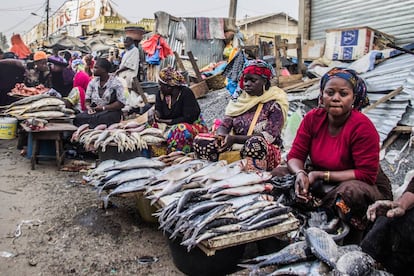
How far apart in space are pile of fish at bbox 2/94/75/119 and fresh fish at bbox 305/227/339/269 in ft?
18.1

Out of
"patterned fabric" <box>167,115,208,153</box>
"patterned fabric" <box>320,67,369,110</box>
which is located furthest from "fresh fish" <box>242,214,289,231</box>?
"patterned fabric" <box>167,115,208,153</box>

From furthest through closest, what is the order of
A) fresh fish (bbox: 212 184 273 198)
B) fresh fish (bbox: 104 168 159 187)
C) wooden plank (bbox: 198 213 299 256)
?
fresh fish (bbox: 104 168 159 187)
fresh fish (bbox: 212 184 273 198)
wooden plank (bbox: 198 213 299 256)

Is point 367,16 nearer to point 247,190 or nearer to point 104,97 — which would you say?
point 104,97

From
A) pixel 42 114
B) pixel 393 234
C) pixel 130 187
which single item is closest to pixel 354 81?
pixel 393 234

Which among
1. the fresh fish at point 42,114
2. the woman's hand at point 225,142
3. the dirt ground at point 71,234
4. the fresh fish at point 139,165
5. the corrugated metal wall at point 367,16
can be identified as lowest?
the dirt ground at point 71,234

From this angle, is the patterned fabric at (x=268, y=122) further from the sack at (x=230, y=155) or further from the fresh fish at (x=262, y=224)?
the fresh fish at (x=262, y=224)

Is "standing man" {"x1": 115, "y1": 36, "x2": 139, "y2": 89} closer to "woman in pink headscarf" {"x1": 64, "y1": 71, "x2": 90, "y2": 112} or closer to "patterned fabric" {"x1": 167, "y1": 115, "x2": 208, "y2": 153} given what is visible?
"woman in pink headscarf" {"x1": 64, "y1": 71, "x2": 90, "y2": 112}

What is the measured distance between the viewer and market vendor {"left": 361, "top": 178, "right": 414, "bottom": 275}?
7.01 ft

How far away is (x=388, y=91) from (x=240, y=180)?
4193 mm

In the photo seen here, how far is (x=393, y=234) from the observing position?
2.22m

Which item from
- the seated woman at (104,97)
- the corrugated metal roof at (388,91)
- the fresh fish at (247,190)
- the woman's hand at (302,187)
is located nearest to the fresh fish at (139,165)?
the fresh fish at (247,190)

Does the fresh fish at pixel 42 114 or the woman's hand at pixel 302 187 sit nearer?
the woman's hand at pixel 302 187

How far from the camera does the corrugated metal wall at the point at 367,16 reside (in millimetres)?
8727

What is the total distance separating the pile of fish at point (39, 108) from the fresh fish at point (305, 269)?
5524 mm
